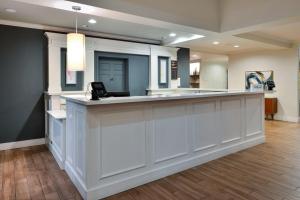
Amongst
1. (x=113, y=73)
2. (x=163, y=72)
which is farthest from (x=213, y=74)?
(x=113, y=73)

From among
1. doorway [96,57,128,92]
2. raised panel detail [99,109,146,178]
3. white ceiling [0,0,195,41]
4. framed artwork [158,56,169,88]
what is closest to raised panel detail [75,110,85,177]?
raised panel detail [99,109,146,178]

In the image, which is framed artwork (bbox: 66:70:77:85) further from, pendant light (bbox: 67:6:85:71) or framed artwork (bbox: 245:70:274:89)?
framed artwork (bbox: 245:70:274:89)

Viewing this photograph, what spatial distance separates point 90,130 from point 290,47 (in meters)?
7.17

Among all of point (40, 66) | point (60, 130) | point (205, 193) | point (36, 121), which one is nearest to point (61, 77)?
point (40, 66)

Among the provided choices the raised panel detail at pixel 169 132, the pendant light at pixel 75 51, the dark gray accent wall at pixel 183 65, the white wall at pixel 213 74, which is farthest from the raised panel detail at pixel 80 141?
the white wall at pixel 213 74

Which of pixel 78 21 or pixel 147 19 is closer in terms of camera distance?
pixel 147 19

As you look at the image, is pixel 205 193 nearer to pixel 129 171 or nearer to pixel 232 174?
pixel 232 174

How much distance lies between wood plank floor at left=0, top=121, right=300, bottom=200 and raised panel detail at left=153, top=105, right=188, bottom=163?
0.31 m

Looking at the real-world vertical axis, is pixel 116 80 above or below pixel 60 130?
above

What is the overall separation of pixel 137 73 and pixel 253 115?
3.13 meters

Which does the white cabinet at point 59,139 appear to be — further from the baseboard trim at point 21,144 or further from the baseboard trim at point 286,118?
the baseboard trim at point 286,118

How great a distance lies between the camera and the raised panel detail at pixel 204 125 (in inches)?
A: 128

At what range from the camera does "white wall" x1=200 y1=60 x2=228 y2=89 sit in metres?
10.9

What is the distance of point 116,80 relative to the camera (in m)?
5.79
